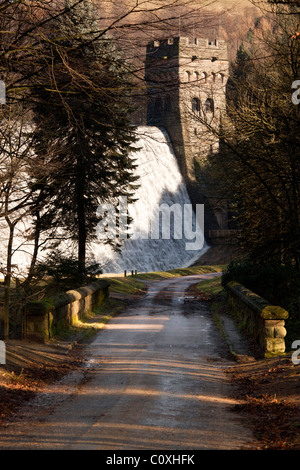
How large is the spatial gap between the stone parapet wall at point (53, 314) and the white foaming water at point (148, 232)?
93.9 ft

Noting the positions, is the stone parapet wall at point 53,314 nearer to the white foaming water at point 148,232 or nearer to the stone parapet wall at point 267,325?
the stone parapet wall at point 267,325

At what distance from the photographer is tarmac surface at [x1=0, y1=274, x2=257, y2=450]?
715 centimetres

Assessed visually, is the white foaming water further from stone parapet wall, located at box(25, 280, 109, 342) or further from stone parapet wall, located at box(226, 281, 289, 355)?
stone parapet wall, located at box(226, 281, 289, 355)

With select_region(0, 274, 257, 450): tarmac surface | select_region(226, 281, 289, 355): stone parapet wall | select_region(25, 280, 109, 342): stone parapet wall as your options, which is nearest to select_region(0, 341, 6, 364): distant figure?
select_region(0, 274, 257, 450): tarmac surface

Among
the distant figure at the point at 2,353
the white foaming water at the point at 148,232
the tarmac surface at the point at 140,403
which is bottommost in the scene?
the tarmac surface at the point at 140,403

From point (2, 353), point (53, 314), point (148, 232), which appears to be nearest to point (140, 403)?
point (2, 353)

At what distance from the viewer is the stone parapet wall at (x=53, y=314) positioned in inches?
565

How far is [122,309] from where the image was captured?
1009 inches

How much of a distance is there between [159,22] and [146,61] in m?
0.57

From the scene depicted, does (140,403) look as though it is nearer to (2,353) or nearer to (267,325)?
(2,353)

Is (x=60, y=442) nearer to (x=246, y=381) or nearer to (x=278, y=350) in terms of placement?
(x=246, y=381)

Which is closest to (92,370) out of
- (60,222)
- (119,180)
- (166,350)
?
(166,350)

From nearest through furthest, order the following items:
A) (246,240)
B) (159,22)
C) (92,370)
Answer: (159,22), (92,370), (246,240)

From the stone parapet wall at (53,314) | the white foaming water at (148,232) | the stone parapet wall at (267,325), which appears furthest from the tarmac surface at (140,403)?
the white foaming water at (148,232)
